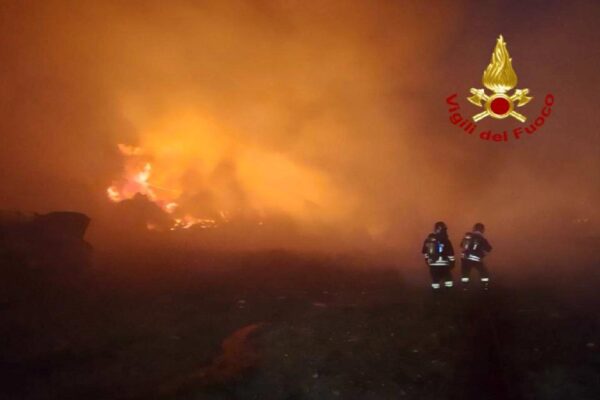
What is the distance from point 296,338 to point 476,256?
4.79m

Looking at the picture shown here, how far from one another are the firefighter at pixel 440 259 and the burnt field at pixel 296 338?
0.41m

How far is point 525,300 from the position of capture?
809 cm

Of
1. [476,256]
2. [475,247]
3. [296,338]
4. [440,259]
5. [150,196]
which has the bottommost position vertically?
[296,338]

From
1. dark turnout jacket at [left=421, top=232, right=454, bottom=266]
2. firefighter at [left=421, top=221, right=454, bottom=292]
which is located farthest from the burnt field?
dark turnout jacket at [left=421, top=232, right=454, bottom=266]

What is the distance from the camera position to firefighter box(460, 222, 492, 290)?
9.07 meters

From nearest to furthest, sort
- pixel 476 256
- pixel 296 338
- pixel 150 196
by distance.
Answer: pixel 296 338 → pixel 476 256 → pixel 150 196

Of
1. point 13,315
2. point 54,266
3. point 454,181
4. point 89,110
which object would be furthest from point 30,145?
point 454,181

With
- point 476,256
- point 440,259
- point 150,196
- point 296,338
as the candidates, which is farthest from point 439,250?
point 150,196

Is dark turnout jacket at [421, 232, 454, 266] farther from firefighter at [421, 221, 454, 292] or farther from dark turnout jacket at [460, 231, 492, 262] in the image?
dark turnout jacket at [460, 231, 492, 262]

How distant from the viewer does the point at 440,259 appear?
29.4 feet

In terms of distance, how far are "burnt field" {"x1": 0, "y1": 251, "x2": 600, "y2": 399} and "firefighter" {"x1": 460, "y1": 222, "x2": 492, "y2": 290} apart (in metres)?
0.42

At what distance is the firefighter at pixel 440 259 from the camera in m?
8.96

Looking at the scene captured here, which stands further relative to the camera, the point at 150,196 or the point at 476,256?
the point at 150,196

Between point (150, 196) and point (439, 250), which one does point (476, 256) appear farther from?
point (150, 196)
